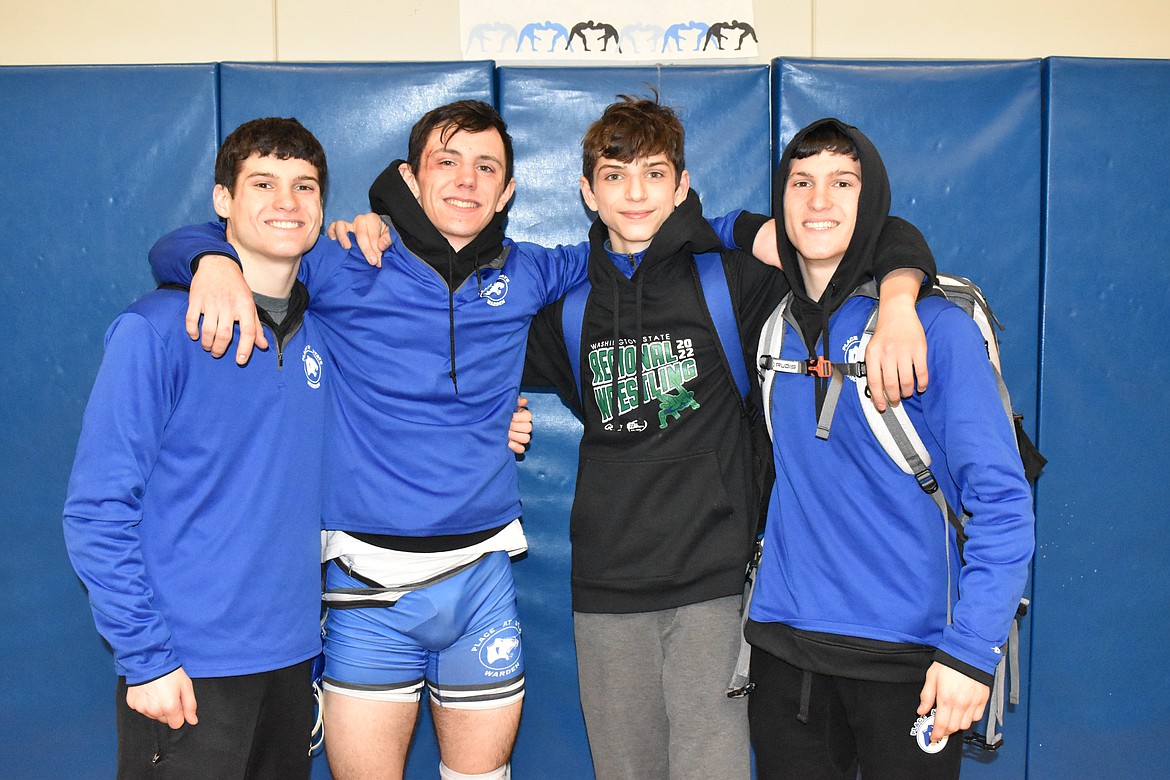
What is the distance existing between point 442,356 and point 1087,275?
1845 mm

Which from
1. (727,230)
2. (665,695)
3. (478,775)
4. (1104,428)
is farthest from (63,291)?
(1104,428)

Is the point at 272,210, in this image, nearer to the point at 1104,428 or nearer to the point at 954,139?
the point at 954,139

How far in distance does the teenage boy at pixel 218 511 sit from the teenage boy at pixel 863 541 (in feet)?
3.18

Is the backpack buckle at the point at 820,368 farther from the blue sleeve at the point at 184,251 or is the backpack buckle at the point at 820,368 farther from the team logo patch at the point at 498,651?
the blue sleeve at the point at 184,251

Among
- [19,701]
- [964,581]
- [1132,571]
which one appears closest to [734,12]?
[964,581]

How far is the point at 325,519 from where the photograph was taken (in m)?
2.06

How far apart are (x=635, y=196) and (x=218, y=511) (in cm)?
112

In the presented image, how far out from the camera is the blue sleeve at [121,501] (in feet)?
5.24

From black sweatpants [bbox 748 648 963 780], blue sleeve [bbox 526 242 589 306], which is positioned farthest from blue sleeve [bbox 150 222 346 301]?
black sweatpants [bbox 748 648 963 780]

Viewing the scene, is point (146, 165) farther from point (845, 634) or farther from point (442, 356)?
point (845, 634)

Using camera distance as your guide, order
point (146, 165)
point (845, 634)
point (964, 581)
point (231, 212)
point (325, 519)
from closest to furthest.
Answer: point (964, 581)
point (845, 634)
point (231, 212)
point (325, 519)
point (146, 165)

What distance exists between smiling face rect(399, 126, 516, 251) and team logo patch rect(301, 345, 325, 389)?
419 mm

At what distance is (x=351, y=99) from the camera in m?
2.54

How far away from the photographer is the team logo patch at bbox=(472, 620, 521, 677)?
6.97ft
